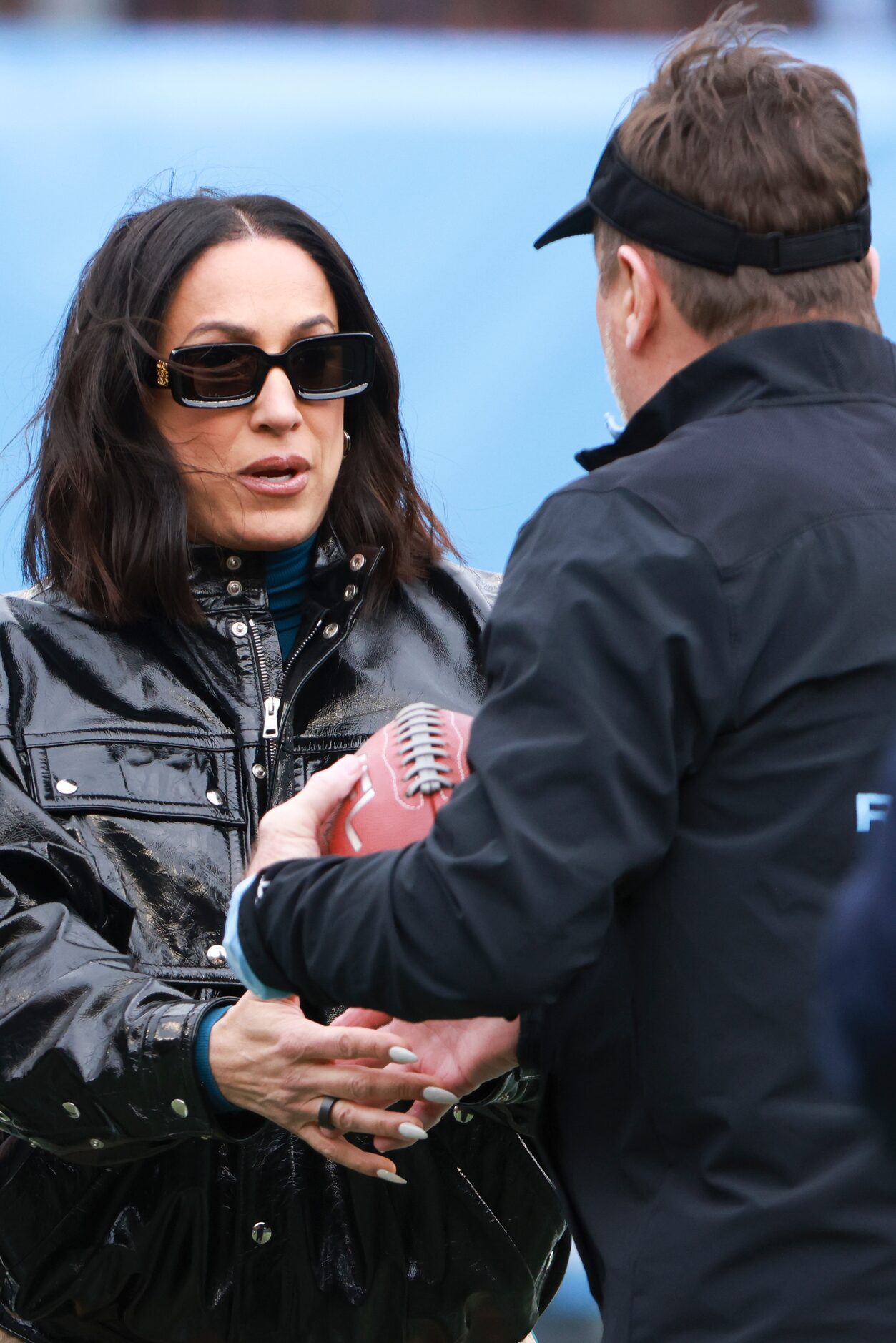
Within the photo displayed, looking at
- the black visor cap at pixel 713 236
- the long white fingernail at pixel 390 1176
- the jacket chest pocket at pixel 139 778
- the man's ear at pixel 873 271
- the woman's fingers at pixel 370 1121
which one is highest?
the black visor cap at pixel 713 236

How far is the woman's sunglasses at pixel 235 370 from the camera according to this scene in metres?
2.72

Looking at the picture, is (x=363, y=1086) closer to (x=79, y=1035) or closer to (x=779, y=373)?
(x=79, y=1035)

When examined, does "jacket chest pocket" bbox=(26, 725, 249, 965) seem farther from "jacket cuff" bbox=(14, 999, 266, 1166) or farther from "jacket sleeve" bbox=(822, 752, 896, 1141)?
"jacket sleeve" bbox=(822, 752, 896, 1141)

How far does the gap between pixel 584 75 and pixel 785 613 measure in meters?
4.94

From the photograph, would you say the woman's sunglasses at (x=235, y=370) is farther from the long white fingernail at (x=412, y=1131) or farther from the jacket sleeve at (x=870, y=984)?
the jacket sleeve at (x=870, y=984)

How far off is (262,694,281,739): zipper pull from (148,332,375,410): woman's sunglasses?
1.58 ft

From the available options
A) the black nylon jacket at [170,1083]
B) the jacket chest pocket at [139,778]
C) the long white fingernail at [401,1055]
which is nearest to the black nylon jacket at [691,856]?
the long white fingernail at [401,1055]

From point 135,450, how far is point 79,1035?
0.97 metres

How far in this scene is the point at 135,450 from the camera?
9.14 ft

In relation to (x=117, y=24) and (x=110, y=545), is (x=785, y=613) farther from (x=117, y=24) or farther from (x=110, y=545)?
(x=117, y=24)

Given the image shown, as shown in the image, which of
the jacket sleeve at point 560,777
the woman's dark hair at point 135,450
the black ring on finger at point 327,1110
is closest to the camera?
the jacket sleeve at point 560,777

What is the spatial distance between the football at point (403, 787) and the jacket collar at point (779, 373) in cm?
48

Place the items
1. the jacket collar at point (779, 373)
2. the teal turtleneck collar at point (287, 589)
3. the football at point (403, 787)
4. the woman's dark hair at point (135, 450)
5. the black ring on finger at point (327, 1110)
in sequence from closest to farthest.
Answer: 1. the jacket collar at point (779, 373)
2. the football at point (403, 787)
3. the black ring on finger at point (327, 1110)
4. the woman's dark hair at point (135, 450)
5. the teal turtleneck collar at point (287, 589)

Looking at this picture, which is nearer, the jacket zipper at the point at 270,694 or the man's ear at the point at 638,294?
the man's ear at the point at 638,294
